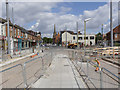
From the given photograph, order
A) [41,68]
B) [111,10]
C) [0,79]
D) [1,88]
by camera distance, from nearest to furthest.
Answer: [1,88] → [0,79] → [41,68] → [111,10]

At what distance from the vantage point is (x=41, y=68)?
9.16 m

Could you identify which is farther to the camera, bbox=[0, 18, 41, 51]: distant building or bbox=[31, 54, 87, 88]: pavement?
bbox=[0, 18, 41, 51]: distant building

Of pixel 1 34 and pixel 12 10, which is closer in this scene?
pixel 12 10

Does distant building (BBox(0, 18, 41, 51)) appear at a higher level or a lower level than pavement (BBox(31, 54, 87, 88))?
higher

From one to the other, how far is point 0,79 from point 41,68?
307cm

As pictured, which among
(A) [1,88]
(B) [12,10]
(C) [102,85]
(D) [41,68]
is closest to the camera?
(C) [102,85]

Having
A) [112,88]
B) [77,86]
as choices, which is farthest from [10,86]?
[112,88]

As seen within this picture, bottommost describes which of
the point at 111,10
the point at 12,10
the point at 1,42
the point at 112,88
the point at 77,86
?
the point at 77,86

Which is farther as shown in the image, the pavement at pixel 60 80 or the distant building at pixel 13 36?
the distant building at pixel 13 36

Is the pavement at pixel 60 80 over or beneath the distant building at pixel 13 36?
beneath

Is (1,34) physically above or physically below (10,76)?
above

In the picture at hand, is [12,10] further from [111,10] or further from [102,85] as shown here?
[102,85]

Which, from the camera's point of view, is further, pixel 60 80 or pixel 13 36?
pixel 13 36

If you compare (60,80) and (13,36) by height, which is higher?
(13,36)
